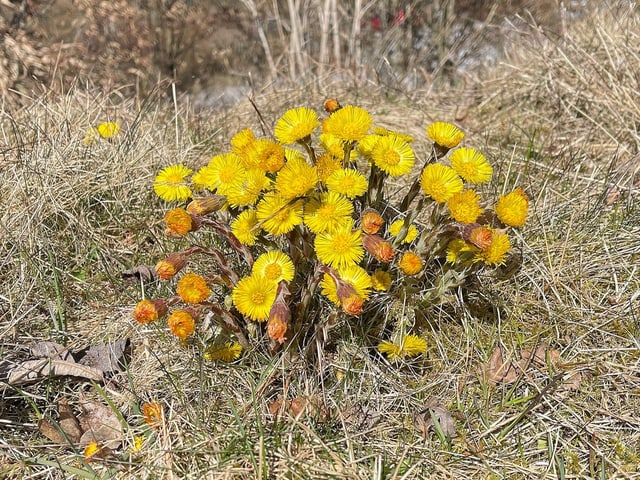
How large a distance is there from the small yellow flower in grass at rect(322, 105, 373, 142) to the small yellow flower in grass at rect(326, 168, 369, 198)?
10 cm

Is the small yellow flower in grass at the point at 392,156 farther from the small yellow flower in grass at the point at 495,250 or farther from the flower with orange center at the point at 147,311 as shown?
the flower with orange center at the point at 147,311

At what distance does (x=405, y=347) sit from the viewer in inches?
63.1

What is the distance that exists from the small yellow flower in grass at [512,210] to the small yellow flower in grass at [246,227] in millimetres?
611

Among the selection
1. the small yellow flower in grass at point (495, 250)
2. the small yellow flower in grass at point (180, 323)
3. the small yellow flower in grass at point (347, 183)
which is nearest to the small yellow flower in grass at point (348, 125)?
the small yellow flower in grass at point (347, 183)

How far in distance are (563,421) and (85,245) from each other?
5.36ft

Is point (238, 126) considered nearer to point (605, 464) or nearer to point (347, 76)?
point (347, 76)

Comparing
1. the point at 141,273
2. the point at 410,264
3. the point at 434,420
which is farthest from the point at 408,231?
the point at 141,273

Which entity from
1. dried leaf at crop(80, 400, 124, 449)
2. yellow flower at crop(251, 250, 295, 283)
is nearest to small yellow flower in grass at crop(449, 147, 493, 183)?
yellow flower at crop(251, 250, 295, 283)

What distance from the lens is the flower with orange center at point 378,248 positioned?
1.29 m

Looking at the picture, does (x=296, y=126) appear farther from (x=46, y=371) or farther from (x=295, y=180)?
(x=46, y=371)

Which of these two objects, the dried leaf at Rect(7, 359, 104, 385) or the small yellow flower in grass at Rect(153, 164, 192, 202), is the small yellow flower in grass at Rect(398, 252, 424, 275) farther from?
the dried leaf at Rect(7, 359, 104, 385)

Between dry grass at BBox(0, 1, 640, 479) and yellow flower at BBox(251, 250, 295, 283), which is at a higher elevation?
yellow flower at BBox(251, 250, 295, 283)

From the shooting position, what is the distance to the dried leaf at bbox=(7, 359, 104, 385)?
5.08 ft

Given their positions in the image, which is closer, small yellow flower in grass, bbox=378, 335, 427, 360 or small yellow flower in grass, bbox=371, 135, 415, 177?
small yellow flower in grass, bbox=371, 135, 415, 177
